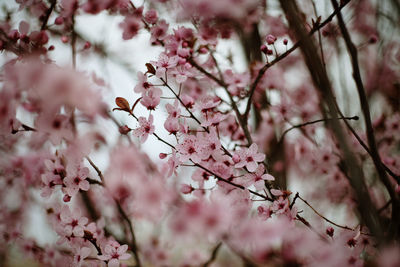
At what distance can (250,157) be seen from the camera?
1384 mm

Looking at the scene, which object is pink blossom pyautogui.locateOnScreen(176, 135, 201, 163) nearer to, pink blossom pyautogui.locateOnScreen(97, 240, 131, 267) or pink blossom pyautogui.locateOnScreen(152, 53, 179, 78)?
pink blossom pyautogui.locateOnScreen(152, 53, 179, 78)

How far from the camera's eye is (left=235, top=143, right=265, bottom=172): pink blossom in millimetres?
1355

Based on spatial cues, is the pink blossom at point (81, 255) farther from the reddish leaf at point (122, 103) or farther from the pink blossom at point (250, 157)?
the pink blossom at point (250, 157)

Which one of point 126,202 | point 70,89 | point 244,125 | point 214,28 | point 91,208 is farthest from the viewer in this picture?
point 91,208

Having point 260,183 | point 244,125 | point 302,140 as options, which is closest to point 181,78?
point 244,125

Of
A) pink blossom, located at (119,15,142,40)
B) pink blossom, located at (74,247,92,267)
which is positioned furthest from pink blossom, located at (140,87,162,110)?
pink blossom, located at (74,247,92,267)

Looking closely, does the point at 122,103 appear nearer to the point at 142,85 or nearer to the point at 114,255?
the point at 142,85

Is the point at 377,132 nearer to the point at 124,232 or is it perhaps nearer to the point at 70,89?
the point at 124,232

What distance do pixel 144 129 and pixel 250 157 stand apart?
0.57 metres

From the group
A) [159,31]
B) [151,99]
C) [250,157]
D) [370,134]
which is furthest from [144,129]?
[370,134]

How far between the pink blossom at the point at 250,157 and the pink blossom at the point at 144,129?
478 millimetres

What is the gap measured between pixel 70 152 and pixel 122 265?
0.85 meters

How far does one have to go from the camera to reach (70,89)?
830 millimetres

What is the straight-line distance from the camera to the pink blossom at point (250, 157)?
4.45ft
